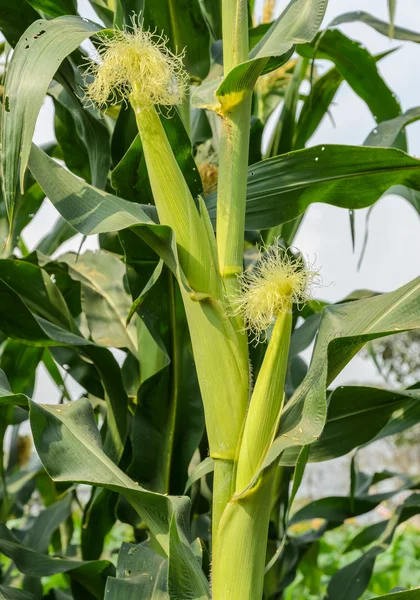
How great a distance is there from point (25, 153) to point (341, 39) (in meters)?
0.73

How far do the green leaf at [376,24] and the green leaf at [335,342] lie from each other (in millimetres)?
626

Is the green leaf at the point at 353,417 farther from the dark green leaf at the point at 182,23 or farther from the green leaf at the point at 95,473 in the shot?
the dark green leaf at the point at 182,23

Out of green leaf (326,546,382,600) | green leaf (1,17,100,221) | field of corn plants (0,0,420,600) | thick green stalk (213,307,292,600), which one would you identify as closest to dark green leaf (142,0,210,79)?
field of corn plants (0,0,420,600)

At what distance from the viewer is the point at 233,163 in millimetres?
774

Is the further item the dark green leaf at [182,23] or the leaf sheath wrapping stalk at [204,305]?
the dark green leaf at [182,23]

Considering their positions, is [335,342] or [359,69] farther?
[359,69]

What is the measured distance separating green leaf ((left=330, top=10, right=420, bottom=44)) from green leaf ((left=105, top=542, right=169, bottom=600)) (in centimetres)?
92

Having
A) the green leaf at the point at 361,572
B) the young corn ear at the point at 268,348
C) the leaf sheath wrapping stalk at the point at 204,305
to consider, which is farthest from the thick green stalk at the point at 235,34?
the green leaf at the point at 361,572

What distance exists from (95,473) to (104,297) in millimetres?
554

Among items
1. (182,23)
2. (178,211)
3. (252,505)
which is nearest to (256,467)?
(252,505)

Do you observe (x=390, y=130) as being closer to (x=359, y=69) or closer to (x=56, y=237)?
(x=359, y=69)

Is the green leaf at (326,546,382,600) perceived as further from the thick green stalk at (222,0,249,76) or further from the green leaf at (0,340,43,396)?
the thick green stalk at (222,0,249,76)

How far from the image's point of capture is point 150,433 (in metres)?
1.03

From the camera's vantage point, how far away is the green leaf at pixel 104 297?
3.82ft
